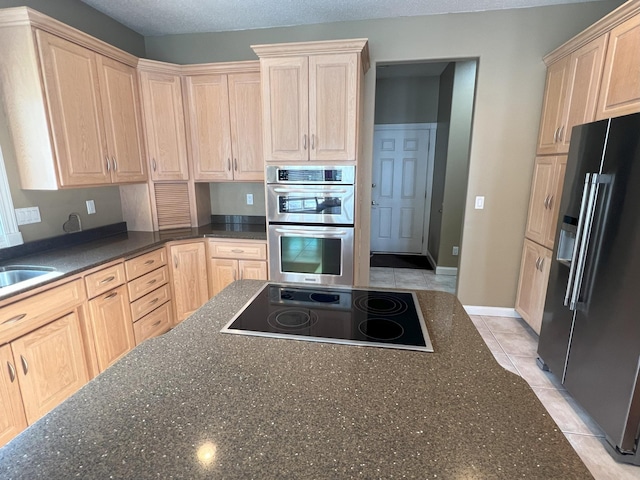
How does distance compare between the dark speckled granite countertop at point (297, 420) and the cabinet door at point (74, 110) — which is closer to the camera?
the dark speckled granite countertop at point (297, 420)

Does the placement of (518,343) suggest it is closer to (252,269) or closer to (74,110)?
(252,269)

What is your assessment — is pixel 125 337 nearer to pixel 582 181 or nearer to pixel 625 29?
pixel 582 181

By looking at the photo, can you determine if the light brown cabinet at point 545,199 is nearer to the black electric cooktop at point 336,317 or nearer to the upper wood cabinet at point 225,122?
the black electric cooktop at point 336,317

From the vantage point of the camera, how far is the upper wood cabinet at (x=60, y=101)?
A: 6.39ft

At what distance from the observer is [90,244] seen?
2541mm

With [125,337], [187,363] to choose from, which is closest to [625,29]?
[187,363]

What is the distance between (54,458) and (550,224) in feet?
10.2

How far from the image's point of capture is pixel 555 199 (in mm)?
2529

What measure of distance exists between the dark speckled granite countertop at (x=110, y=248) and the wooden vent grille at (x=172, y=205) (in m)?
0.12

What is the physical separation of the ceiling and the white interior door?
234cm

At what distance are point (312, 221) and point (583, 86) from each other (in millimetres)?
2139

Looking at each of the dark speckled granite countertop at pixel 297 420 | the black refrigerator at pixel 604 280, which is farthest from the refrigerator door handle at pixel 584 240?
the dark speckled granite countertop at pixel 297 420

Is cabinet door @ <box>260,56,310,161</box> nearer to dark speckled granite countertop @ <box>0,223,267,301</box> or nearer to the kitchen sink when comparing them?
dark speckled granite countertop @ <box>0,223,267,301</box>

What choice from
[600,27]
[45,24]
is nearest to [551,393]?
[600,27]
